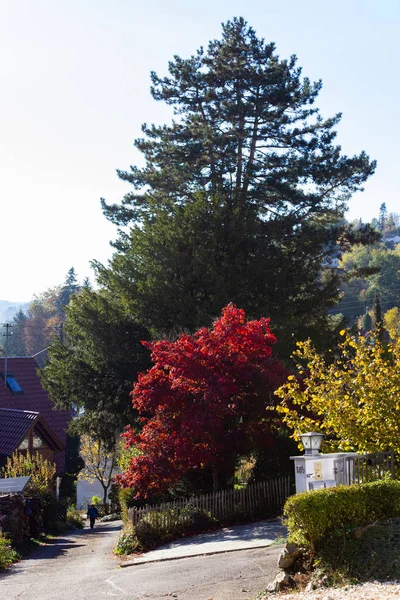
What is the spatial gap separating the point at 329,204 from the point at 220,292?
30.1 feet

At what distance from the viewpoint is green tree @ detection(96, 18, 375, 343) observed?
99.7ft

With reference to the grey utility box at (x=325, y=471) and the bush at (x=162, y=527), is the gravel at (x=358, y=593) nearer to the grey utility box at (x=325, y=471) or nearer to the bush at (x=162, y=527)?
the grey utility box at (x=325, y=471)

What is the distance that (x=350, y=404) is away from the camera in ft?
52.1

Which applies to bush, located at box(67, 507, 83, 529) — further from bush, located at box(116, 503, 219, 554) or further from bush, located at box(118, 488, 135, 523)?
bush, located at box(116, 503, 219, 554)

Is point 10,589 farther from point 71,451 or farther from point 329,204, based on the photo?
point 71,451

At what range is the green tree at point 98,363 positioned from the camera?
97.0ft

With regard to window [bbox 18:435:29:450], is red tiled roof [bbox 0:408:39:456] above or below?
above

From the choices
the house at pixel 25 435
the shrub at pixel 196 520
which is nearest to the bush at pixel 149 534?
the shrub at pixel 196 520

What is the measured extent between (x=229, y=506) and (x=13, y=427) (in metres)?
19.2

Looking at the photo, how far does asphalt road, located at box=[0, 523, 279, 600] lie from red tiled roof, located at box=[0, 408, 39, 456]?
17.4 m

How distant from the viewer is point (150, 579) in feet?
48.3

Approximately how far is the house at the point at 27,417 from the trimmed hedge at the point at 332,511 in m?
26.3

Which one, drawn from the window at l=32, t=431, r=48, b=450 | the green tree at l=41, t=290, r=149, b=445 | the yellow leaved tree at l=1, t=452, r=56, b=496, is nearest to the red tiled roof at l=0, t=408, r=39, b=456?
the window at l=32, t=431, r=48, b=450

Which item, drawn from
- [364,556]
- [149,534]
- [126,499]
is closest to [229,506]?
[149,534]
